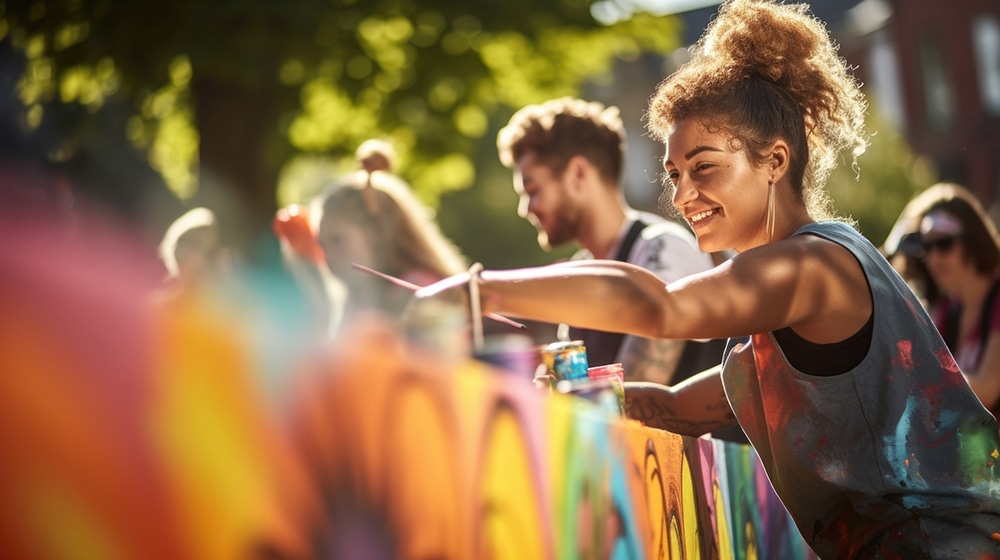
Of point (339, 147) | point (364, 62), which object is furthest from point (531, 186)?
point (339, 147)

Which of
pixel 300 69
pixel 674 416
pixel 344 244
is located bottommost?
pixel 674 416

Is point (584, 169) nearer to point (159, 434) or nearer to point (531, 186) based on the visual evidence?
point (531, 186)

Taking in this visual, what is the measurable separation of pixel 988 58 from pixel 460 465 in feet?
123

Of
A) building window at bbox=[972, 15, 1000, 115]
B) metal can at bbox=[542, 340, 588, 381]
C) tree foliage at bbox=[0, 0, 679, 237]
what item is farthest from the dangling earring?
building window at bbox=[972, 15, 1000, 115]

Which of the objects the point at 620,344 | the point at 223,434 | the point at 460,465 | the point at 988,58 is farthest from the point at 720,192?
the point at 988,58

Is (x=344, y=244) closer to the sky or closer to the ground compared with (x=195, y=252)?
closer to the ground

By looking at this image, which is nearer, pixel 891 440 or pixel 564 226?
pixel 891 440

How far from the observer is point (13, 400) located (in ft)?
3.68

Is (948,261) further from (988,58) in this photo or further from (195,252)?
(988,58)

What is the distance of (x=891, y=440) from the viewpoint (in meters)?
2.15

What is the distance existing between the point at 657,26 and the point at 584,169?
806 centimetres

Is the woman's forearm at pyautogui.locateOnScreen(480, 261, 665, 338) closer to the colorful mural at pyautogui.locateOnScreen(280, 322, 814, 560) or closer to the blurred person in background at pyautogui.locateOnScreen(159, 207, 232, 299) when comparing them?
the colorful mural at pyautogui.locateOnScreen(280, 322, 814, 560)

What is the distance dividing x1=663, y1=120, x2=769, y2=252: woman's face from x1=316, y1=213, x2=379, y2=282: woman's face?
8.36 ft

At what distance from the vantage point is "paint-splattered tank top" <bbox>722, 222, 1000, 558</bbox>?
213 cm
